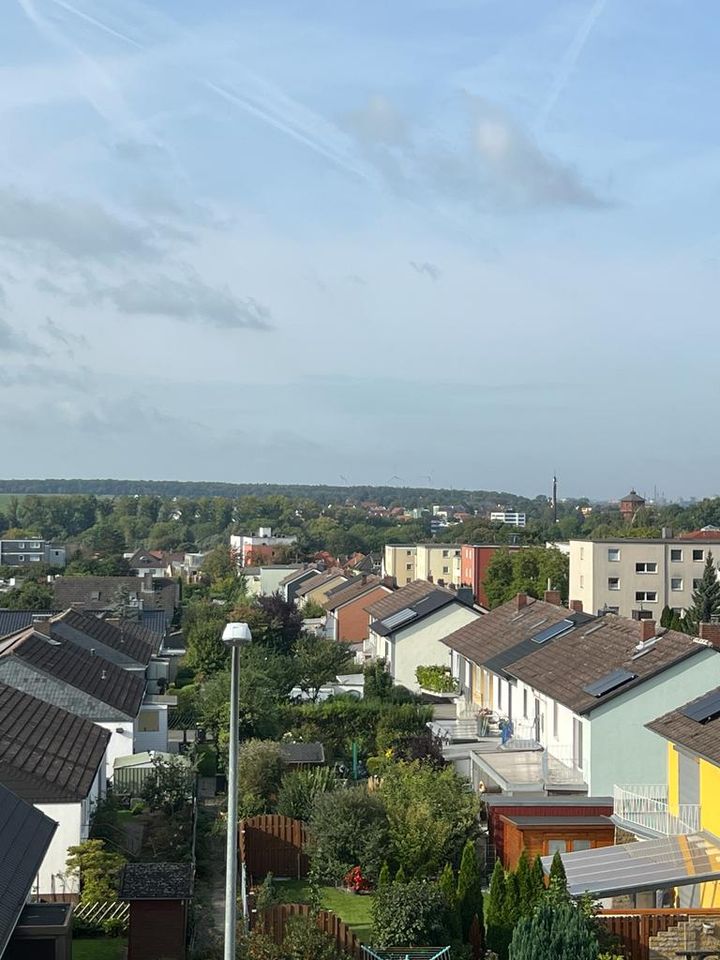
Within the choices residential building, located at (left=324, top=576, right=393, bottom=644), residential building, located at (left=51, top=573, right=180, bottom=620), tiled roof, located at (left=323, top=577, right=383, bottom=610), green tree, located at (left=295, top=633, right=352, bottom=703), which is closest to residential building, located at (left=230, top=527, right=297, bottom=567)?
residential building, located at (left=51, top=573, right=180, bottom=620)

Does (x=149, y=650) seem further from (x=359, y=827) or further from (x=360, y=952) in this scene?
(x=360, y=952)

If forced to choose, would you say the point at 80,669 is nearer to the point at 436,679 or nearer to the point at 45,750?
the point at 45,750

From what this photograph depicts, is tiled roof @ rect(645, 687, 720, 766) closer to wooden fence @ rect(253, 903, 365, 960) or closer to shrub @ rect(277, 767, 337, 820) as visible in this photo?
wooden fence @ rect(253, 903, 365, 960)

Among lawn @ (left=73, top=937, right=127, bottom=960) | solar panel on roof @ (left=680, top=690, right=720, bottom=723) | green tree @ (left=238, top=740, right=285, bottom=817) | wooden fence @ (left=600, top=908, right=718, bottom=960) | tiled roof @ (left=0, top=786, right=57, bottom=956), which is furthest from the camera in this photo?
green tree @ (left=238, top=740, right=285, bottom=817)

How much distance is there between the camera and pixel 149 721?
129 feet

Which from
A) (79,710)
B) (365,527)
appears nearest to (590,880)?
(79,710)

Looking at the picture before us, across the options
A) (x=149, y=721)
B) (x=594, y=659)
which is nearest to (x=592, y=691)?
(x=594, y=659)

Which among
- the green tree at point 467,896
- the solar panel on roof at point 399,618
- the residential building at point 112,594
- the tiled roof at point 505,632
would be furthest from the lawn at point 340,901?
the residential building at point 112,594

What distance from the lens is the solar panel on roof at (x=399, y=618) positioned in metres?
49.3

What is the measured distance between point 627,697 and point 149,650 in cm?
2696

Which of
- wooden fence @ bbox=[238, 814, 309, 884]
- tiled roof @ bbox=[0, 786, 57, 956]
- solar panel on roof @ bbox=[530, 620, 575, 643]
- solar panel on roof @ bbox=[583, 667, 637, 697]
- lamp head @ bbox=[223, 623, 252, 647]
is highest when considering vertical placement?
lamp head @ bbox=[223, 623, 252, 647]

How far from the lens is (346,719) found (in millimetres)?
40469

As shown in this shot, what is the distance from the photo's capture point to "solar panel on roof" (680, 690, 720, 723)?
23594 mm

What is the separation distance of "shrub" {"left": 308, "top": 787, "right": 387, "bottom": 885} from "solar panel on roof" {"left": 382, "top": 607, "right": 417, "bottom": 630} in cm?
2361
